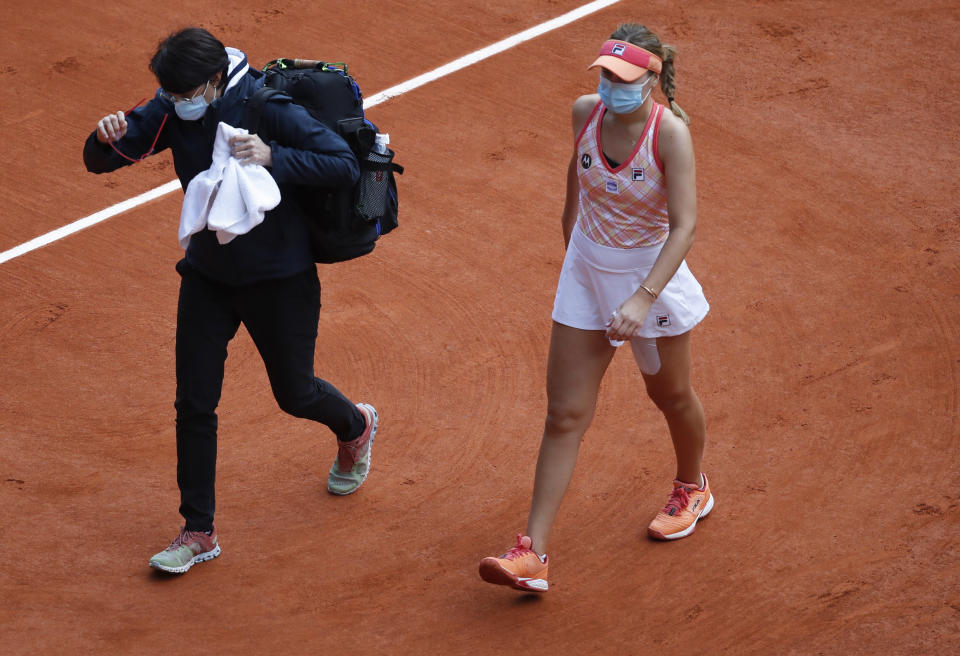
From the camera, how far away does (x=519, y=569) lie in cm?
521

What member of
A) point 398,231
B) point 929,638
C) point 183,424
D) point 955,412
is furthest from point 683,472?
point 398,231

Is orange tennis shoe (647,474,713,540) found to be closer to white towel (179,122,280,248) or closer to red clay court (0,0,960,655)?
red clay court (0,0,960,655)

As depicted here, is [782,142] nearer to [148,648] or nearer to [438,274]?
[438,274]

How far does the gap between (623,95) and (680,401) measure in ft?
4.70

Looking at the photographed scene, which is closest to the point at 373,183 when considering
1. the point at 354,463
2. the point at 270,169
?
the point at 270,169

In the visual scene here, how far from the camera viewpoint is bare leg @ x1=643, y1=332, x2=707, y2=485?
5328 mm

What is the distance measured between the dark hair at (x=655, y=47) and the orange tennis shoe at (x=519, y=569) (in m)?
1.92

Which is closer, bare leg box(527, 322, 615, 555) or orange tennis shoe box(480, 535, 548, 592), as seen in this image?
orange tennis shoe box(480, 535, 548, 592)

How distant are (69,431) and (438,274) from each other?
2.47 meters

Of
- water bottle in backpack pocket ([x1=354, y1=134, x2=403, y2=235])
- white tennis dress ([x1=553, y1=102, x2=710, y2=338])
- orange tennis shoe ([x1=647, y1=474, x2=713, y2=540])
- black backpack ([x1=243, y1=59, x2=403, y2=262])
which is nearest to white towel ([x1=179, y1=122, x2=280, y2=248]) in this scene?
black backpack ([x1=243, y1=59, x2=403, y2=262])

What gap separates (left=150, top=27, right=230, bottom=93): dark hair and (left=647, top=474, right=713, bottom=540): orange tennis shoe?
2.83 meters

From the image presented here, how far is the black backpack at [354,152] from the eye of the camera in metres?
5.17

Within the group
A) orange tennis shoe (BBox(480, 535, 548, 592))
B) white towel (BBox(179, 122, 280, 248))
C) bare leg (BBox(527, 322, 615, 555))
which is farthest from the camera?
bare leg (BBox(527, 322, 615, 555))

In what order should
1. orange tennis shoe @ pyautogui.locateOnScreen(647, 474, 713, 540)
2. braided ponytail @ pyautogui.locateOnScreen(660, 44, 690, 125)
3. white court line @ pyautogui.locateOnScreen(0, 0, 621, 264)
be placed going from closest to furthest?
braided ponytail @ pyautogui.locateOnScreen(660, 44, 690, 125), orange tennis shoe @ pyautogui.locateOnScreen(647, 474, 713, 540), white court line @ pyautogui.locateOnScreen(0, 0, 621, 264)
